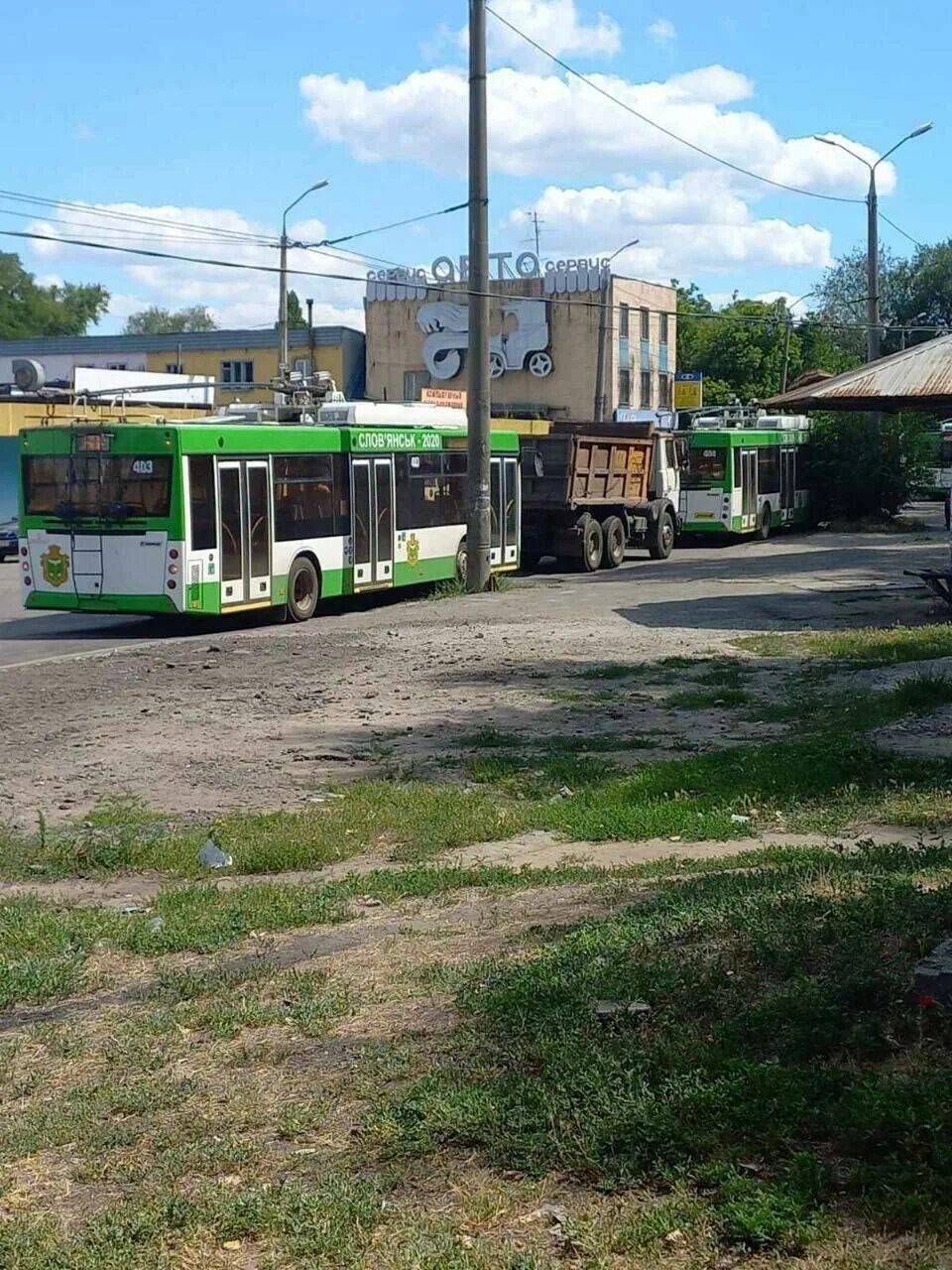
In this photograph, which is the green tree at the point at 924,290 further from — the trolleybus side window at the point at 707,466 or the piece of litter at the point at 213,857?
the piece of litter at the point at 213,857

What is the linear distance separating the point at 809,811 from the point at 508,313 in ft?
226

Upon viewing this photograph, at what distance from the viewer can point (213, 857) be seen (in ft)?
29.5

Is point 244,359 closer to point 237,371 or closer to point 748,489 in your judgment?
point 237,371

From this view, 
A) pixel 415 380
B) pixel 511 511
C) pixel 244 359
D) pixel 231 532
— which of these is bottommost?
pixel 231 532

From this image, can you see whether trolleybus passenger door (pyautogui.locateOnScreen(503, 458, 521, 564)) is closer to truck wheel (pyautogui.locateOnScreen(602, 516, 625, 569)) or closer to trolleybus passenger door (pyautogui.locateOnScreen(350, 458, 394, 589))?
trolleybus passenger door (pyautogui.locateOnScreen(350, 458, 394, 589))

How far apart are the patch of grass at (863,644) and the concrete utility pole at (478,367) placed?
26.4ft

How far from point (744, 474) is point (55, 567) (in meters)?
22.4

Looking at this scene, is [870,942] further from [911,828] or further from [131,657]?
[131,657]

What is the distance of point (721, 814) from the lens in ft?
31.6

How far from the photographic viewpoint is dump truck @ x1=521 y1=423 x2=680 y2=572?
1270 inches

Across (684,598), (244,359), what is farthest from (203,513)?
(244,359)

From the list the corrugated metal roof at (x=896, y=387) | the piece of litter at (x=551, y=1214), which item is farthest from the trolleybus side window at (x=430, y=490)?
the piece of litter at (x=551, y=1214)

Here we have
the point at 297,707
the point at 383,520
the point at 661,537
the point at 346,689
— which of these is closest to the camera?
the point at 297,707

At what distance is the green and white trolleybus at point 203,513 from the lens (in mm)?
20953
